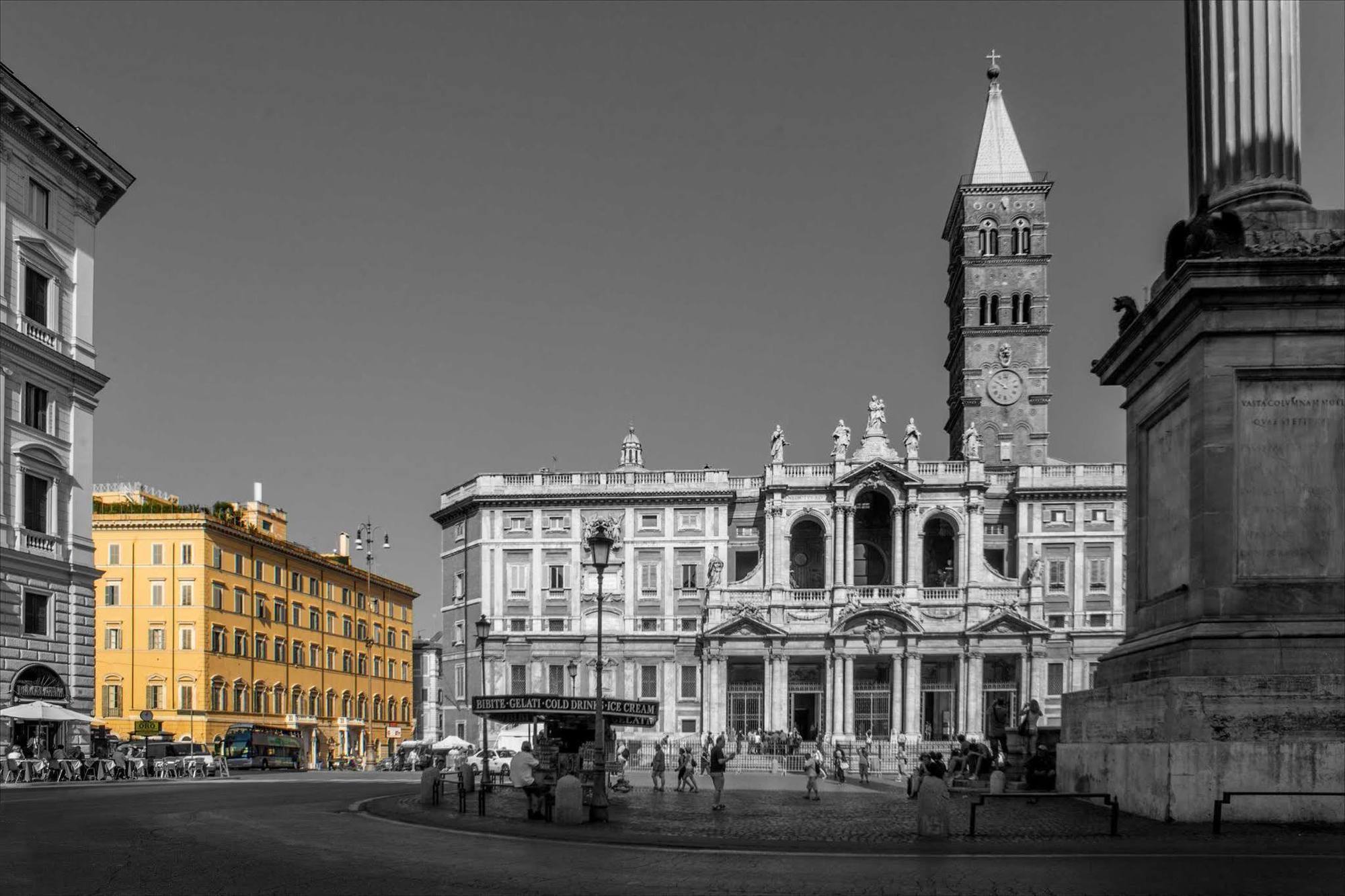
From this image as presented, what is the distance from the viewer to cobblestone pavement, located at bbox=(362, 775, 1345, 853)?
51.4 ft

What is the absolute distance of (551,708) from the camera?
2958 cm

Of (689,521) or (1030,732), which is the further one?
(689,521)

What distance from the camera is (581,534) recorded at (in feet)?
289

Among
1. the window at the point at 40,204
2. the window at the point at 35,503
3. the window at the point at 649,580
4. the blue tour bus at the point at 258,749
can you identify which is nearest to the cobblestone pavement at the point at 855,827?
the window at the point at 35,503

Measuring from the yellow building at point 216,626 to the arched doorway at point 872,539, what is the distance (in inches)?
1253

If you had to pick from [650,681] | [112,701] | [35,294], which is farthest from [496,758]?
[650,681]

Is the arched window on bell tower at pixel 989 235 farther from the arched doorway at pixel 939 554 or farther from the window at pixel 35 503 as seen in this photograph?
the window at pixel 35 503

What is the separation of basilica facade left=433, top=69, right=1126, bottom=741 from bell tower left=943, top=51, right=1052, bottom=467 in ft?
0.42

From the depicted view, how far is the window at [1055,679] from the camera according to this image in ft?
262

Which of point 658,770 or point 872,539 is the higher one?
point 872,539

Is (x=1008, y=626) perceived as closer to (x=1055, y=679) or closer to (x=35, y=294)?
(x=1055, y=679)

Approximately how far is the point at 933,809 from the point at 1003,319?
75.6 metres

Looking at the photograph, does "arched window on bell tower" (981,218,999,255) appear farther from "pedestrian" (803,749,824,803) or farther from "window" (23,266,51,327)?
"pedestrian" (803,749,824,803)

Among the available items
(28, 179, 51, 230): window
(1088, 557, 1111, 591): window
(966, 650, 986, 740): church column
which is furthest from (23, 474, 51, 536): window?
(1088, 557, 1111, 591): window
